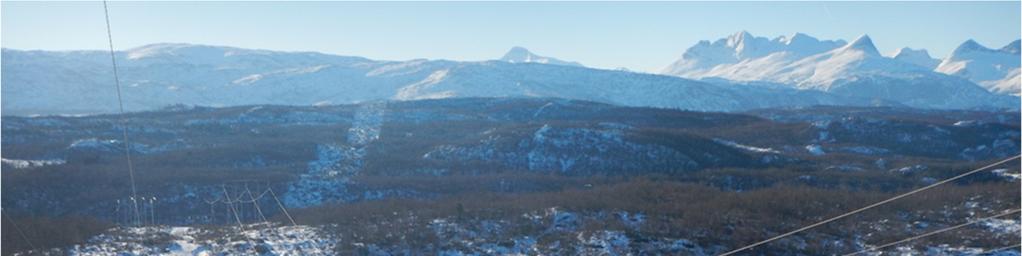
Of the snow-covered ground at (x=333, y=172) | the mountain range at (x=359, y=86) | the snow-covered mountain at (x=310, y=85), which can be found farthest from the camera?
the mountain range at (x=359, y=86)

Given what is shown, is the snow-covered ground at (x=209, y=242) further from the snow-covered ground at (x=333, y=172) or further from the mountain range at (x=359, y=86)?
the mountain range at (x=359, y=86)

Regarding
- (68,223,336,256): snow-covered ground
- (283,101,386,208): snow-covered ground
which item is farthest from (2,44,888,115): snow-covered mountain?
(68,223,336,256): snow-covered ground

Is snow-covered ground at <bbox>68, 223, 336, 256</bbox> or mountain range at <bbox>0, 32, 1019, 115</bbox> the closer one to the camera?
snow-covered ground at <bbox>68, 223, 336, 256</bbox>

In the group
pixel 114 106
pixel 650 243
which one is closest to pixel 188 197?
pixel 650 243

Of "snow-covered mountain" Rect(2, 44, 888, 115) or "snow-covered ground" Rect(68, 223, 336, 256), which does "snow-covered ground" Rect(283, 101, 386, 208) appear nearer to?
"snow-covered ground" Rect(68, 223, 336, 256)

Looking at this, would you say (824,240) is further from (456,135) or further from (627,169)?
(456,135)

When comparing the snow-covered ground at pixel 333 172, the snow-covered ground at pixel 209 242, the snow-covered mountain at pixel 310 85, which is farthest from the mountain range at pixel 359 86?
the snow-covered ground at pixel 209 242

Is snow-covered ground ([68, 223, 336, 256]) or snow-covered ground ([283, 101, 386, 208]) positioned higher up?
snow-covered ground ([68, 223, 336, 256])

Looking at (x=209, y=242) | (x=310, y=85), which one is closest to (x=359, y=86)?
(x=310, y=85)
